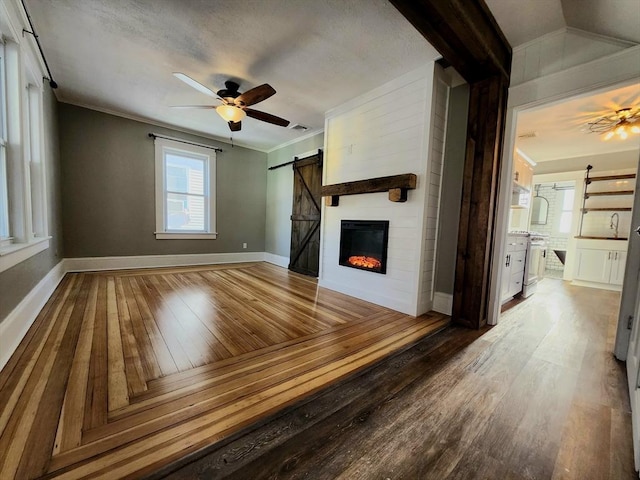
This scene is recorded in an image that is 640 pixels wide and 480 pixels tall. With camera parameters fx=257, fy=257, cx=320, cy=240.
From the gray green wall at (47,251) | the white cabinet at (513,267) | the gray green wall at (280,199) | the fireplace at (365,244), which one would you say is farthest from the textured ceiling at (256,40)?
the white cabinet at (513,267)

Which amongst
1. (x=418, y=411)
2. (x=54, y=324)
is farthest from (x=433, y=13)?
(x=54, y=324)

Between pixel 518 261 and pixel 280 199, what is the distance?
15.1 feet

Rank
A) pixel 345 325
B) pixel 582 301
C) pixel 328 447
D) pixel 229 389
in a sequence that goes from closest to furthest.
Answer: pixel 328 447
pixel 229 389
pixel 345 325
pixel 582 301

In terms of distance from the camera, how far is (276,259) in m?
6.07

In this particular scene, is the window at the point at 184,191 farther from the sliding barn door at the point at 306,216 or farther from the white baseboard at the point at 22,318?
the white baseboard at the point at 22,318

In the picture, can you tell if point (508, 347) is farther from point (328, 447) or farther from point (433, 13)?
point (433, 13)

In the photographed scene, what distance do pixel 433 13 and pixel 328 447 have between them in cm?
259

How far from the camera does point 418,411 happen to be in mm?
1417

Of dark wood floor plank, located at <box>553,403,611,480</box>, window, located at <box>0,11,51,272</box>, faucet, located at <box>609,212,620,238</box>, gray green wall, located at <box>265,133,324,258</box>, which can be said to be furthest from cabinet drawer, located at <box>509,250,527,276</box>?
window, located at <box>0,11,51,272</box>

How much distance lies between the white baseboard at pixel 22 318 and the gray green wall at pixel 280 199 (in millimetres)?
3721

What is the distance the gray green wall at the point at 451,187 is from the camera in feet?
9.21

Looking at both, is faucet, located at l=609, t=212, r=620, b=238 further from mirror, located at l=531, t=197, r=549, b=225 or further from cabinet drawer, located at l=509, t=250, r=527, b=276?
cabinet drawer, located at l=509, t=250, r=527, b=276

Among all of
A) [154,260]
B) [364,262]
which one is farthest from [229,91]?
[154,260]

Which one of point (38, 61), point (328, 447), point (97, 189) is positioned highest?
point (38, 61)
